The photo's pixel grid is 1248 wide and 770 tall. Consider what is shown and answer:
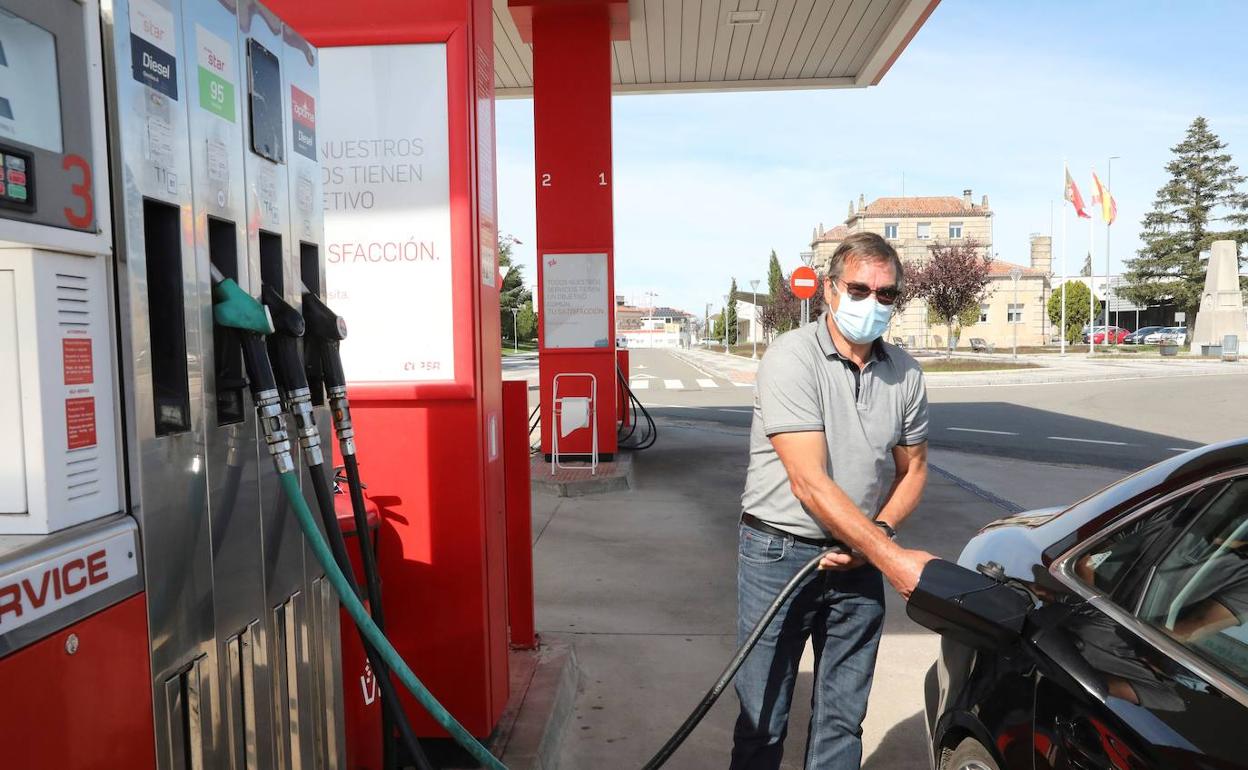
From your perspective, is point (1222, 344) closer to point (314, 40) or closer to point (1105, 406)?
point (1105, 406)

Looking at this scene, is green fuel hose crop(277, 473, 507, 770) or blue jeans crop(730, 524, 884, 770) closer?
green fuel hose crop(277, 473, 507, 770)

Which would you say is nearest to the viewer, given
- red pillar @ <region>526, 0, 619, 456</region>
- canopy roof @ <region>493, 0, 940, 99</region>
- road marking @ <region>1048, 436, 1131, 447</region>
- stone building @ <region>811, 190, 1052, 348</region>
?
red pillar @ <region>526, 0, 619, 456</region>

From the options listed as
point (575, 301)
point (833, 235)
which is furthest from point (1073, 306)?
point (575, 301)

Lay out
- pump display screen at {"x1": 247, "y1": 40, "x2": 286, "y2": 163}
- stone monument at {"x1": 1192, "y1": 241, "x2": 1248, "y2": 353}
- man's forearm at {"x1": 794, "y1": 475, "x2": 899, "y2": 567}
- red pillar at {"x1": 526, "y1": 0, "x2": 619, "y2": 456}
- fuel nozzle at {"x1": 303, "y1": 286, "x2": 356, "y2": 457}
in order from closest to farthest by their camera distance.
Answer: pump display screen at {"x1": 247, "y1": 40, "x2": 286, "y2": 163} < fuel nozzle at {"x1": 303, "y1": 286, "x2": 356, "y2": 457} < man's forearm at {"x1": 794, "y1": 475, "x2": 899, "y2": 567} < red pillar at {"x1": 526, "y1": 0, "x2": 619, "y2": 456} < stone monument at {"x1": 1192, "y1": 241, "x2": 1248, "y2": 353}

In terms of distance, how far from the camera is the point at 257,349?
1952 mm

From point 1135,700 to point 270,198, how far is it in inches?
84.4

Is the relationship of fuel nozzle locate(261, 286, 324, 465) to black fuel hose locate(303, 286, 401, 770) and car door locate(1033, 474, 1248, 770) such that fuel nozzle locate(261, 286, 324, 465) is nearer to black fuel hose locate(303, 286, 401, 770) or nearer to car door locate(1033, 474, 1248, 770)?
black fuel hose locate(303, 286, 401, 770)

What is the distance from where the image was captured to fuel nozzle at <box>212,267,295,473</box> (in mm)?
1883

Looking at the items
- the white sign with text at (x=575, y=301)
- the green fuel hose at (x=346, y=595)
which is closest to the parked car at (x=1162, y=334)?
the white sign with text at (x=575, y=301)

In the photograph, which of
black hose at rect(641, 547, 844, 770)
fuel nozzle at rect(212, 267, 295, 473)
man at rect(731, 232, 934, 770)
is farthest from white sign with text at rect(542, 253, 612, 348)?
fuel nozzle at rect(212, 267, 295, 473)

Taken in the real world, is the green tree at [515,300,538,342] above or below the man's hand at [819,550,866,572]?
above

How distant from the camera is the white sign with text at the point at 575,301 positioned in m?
10.2

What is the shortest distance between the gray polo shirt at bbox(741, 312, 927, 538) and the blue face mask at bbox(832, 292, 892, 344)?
71 millimetres

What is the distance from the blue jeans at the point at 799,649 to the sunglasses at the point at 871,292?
764 millimetres
